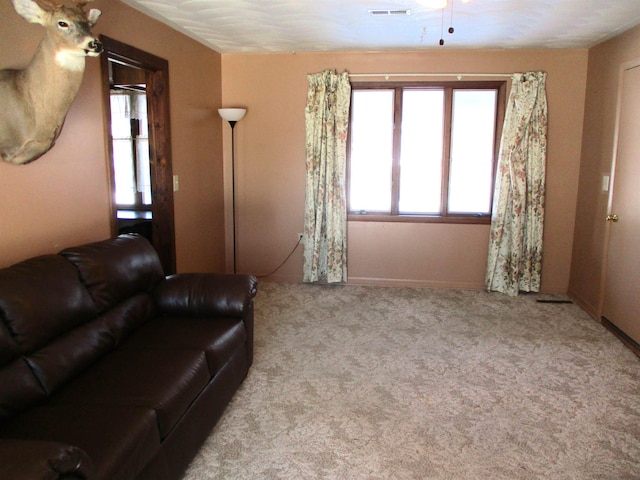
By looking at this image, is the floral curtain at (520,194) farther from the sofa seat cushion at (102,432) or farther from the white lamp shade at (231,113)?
the sofa seat cushion at (102,432)

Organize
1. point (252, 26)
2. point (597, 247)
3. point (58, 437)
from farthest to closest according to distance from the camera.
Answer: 1. point (597, 247)
2. point (252, 26)
3. point (58, 437)

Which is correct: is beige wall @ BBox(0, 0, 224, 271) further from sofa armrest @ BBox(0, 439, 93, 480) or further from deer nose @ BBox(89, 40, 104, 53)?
sofa armrest @ BBox(0, 439, 93, 480)

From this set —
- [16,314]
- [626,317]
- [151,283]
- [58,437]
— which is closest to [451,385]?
[626,317]

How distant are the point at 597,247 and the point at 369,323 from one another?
86.4 inches

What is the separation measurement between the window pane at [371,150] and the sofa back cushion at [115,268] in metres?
2.69

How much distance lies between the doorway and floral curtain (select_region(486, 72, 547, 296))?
3.20m

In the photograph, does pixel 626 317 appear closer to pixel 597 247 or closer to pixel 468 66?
pixel 597 247

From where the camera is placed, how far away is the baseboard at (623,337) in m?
3.38

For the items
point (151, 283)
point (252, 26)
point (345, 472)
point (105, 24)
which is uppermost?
point (252, 26)

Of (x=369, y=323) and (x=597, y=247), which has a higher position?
(x=597, y=247)

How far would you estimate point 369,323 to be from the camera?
3.96m

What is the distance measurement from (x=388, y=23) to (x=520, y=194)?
214 cm

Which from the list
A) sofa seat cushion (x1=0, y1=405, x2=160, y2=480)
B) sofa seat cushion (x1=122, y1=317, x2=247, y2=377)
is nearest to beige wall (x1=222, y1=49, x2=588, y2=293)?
sofa seat cushion (x1=122, y1=317, x2=247, y2=377)

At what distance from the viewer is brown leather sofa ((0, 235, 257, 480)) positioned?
153 cm
